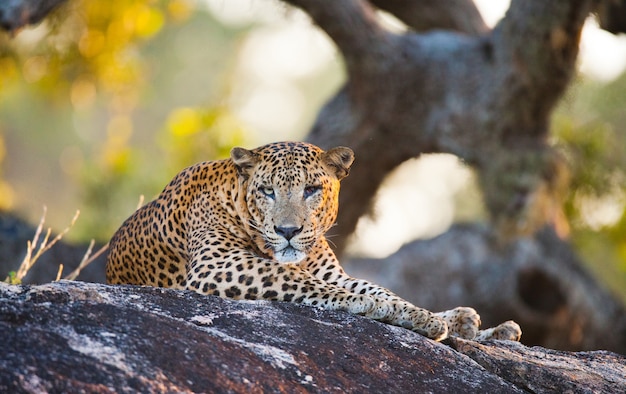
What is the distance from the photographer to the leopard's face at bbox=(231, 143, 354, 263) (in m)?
7.71

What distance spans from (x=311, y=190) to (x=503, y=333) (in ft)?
6.30

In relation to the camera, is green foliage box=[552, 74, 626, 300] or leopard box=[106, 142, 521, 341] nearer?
leopard box=[106, 142, 521, 341]

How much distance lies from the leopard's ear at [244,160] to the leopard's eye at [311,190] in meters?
0.54

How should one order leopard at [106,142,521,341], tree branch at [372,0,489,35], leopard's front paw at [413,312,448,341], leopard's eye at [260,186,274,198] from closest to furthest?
leopard's front paw at [413,312,448,341]
leopard at [106,142,521,341]
leopard's eye at [260,186,274,198]
tree branch at [372,0,489,35]

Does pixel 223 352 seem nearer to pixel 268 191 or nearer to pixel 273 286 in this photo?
pixel 273 286

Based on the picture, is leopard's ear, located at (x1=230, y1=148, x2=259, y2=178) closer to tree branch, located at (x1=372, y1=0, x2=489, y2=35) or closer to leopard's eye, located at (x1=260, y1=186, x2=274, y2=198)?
leopard's eye, located at (x1=260, y1=186, x2=274, y2=198)

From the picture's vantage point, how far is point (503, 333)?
8.29 metres

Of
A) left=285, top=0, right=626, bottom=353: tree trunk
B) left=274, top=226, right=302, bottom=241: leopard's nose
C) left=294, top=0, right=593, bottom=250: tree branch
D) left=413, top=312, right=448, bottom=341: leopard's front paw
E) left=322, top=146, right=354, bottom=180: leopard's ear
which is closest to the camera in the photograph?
left=413, top=312, right=448, bottom=341: leopard's front paw

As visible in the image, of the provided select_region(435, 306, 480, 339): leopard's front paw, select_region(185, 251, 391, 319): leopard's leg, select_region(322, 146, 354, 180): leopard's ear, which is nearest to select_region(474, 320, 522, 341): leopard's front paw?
select_region(435, 306, 480, 339): leopard's front paw

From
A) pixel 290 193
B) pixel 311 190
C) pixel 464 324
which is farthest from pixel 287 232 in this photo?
pixel 464 324

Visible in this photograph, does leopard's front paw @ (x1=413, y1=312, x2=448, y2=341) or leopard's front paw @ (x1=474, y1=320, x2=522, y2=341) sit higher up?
leopard's front paw @ (x1=474, y1=320, x2=522, y2=341)

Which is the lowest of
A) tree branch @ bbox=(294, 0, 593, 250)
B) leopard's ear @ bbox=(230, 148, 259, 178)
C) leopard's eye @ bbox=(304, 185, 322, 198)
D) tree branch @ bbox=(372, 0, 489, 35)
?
leopard's eye @ bbox=(304, 185, 322, 198)

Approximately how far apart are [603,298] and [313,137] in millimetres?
7256

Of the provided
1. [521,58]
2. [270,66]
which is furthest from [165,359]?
[270,66]
